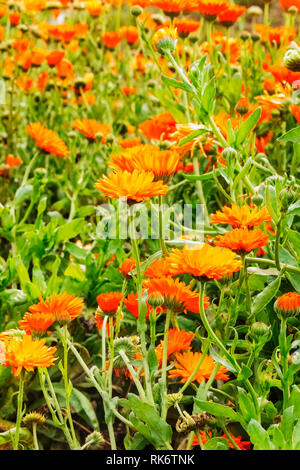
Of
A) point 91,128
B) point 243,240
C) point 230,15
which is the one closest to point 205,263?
point 243,240

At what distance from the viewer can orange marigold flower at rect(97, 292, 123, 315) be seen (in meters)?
1.17

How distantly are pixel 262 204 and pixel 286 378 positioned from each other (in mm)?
340

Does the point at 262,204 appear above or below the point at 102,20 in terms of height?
below

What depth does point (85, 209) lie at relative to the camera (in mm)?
1889

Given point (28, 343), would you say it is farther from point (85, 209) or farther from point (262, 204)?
point (85, 209)

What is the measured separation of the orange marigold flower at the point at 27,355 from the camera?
962mm

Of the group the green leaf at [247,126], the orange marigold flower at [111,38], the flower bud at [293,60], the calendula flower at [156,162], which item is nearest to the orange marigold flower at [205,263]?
the calendula flower at [156,162]

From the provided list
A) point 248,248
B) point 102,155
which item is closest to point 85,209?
point 102,155

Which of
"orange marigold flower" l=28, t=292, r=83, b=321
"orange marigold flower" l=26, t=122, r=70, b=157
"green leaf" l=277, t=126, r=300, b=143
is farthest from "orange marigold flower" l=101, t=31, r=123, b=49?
"orange marigold flower" l=28, t=292, r=83, b=321

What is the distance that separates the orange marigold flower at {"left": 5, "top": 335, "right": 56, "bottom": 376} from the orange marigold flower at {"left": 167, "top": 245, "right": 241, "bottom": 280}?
0.69ft

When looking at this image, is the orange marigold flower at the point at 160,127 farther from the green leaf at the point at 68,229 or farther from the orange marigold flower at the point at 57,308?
the orange marigold flower at the point at 57,308

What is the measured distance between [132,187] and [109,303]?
0.79ft

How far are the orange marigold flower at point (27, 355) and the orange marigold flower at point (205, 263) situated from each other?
0.69 ft

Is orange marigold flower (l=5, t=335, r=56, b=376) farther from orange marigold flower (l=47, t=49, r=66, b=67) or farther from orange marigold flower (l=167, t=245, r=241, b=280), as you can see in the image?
orange marigold flower (l=47, t=49, r=66, b=67)
